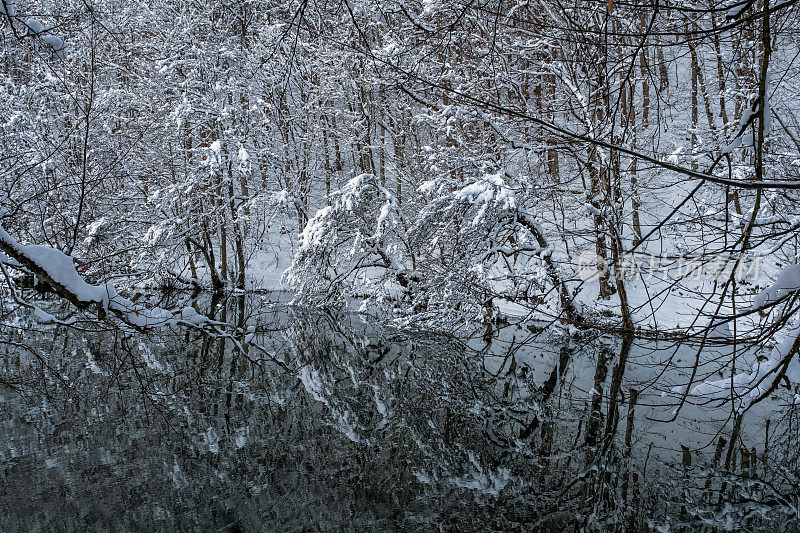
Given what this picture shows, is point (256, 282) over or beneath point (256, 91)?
beneath

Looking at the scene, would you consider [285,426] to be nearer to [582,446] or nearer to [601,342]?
[582,446]

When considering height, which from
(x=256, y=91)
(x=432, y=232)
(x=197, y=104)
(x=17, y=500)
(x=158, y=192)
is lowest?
(x=17, y=500)

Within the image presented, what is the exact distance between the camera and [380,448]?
7008 mm

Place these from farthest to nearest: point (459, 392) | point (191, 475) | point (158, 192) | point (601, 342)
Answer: point (158, 192) → point (601, 342) → point (459, 392) → point (191, 475)

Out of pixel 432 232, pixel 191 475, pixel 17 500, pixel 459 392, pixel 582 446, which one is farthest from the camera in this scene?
pixel 432 232

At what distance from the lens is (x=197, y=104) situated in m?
17.0

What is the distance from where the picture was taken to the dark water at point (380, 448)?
217 inches

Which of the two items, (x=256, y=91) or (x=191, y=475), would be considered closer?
(x=191, y=475)

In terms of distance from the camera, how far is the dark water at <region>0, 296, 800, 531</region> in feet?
18.1

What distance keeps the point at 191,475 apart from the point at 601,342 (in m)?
8.16

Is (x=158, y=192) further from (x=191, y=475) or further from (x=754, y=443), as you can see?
(x=754, y=443)

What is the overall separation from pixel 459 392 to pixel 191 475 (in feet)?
13.2

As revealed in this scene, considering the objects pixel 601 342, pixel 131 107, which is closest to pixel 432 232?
pixel 601 342

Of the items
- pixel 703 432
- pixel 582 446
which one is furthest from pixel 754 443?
pixel 582 446
